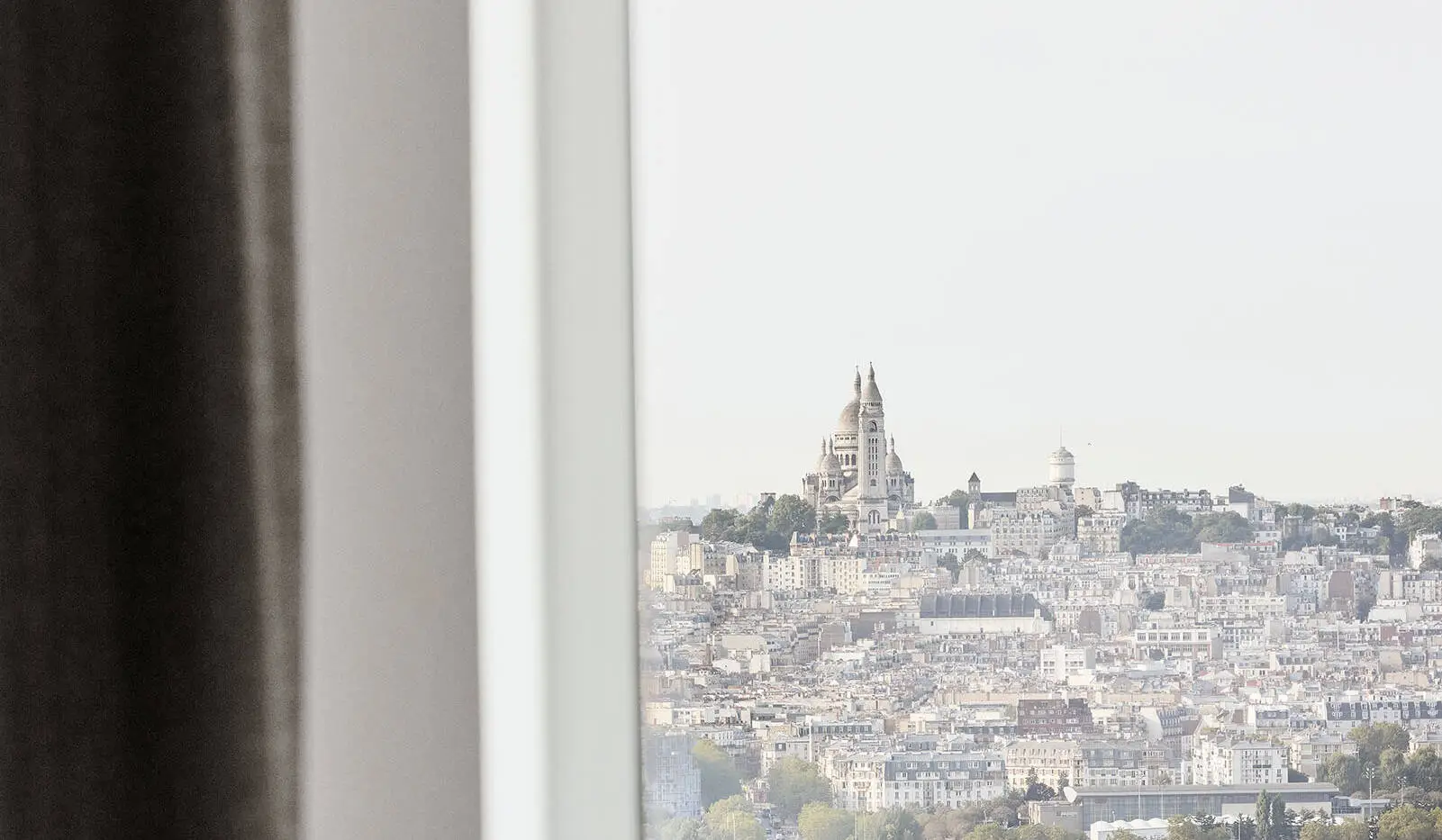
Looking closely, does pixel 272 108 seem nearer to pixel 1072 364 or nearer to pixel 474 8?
pixel 474 8

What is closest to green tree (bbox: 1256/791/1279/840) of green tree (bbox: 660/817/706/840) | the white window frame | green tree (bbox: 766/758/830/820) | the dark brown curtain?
green tree (bbox: 766/758/830/820)

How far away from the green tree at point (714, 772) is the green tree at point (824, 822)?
7 centimetres

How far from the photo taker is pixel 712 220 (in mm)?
1022

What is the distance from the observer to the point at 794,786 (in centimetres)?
98

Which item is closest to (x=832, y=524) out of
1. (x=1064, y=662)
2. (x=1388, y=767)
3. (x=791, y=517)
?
(x=791, y=517)

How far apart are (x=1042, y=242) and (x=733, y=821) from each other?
591mm

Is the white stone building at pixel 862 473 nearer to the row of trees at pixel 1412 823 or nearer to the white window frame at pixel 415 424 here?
the white window frame at pixel 415 424

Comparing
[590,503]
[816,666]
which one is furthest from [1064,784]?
[590,503]

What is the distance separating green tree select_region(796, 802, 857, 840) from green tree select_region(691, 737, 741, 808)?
65 millimetres

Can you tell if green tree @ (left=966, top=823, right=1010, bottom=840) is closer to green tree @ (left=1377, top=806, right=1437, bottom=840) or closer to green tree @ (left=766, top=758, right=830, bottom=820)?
green tree @ (left=766, top=758, right=830, bottom=820)

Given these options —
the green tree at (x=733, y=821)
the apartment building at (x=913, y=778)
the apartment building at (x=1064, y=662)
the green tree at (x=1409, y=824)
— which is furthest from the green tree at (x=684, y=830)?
the green tree at (x=1409, y=824)

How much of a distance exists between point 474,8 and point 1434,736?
96 cm

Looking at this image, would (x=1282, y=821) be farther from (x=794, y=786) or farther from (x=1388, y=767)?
(x=794, y=786)

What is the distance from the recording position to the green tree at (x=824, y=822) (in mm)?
964
